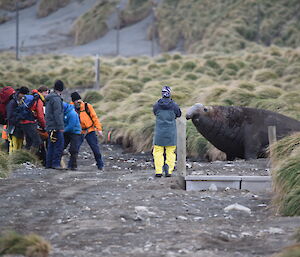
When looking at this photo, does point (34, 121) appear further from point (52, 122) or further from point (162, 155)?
point (162, 155)

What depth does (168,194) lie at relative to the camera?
951cm

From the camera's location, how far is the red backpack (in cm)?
1395

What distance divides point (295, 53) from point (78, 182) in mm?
26011

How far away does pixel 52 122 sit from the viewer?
41.9 feet

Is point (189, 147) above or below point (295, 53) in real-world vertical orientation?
below

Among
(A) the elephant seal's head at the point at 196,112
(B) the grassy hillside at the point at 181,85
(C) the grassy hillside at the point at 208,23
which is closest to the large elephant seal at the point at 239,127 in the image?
(A) the elephant seal's head at the point at 196,112

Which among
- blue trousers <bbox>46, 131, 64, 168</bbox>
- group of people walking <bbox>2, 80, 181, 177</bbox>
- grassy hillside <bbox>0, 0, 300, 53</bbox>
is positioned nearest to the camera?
group of people walking <bbox>2, 80, 181, 177</bbox>

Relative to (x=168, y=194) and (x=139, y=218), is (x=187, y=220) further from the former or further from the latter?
(x=168, y=194)

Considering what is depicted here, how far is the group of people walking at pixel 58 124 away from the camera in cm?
1194

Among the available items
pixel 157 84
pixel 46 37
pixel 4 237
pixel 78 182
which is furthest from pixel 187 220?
pixel 46 37

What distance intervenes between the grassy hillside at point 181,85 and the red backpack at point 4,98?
419 centimetres

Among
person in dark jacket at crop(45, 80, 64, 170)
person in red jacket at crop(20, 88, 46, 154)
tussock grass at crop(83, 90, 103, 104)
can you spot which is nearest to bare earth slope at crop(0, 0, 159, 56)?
tussock grass at crop(83, 90, 103, 104)

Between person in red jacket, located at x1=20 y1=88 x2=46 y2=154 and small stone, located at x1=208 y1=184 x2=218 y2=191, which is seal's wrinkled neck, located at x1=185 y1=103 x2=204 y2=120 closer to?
person in red jacket, located at x1=20 y1=88 x2=46 y2=154

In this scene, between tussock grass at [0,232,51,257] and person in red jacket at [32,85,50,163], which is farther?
person in red jacket at [32,85,50,163]
